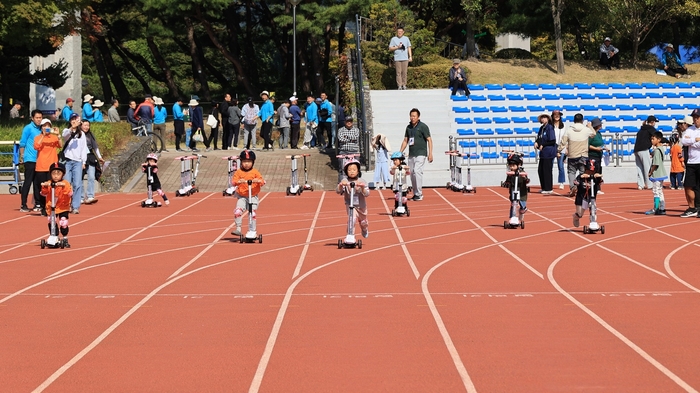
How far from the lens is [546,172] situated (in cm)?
2444

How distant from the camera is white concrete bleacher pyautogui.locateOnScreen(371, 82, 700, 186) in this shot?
3300 cm

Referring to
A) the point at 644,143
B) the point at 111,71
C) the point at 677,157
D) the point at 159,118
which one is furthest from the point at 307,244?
the point at 111,71

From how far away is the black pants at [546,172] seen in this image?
2436cm

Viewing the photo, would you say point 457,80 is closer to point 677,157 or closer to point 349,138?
point 349,138

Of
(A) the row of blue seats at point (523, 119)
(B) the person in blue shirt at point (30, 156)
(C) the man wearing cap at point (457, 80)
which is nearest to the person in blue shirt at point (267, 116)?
(A) the row of blue seats at point (523, 119)

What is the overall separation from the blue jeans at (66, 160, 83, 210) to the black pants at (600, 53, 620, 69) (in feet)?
92.3

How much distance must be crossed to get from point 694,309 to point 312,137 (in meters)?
23.9

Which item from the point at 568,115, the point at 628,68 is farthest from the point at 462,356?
the point at 628,68

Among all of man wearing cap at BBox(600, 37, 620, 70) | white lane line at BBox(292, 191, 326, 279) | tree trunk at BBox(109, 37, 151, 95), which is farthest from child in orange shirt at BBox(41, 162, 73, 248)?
tree trunk at BBox(109, 37, 151, 95)

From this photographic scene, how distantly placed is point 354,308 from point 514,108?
2633 centimetres

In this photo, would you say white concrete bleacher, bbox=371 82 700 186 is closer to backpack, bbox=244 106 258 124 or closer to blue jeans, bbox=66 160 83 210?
backpack, bbox=244 106 258 124

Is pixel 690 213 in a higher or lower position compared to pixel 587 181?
lower

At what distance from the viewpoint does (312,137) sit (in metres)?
34.0

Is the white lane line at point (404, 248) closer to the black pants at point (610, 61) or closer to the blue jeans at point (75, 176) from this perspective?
the blue jeans at point (75, 176)
